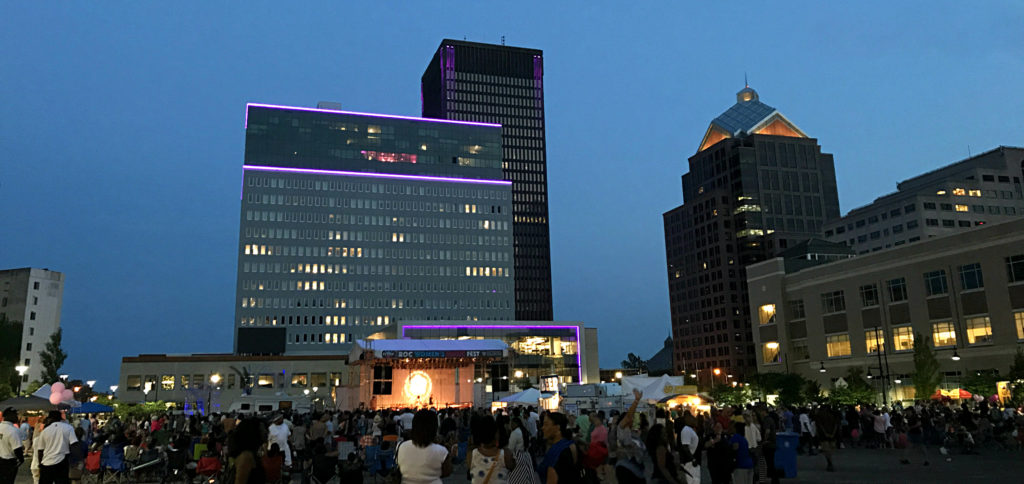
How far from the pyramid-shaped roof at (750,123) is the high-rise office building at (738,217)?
0.81ft

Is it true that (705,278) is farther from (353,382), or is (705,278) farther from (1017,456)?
(1017,456)

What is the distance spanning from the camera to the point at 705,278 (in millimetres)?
171250

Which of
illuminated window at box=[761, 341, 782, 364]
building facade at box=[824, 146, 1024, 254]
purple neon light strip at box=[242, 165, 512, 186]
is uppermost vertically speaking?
purple neon light strip at box=[242, 165, 512, 186]

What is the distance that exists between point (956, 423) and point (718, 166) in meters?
150

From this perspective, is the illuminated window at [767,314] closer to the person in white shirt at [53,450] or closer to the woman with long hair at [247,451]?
the person in white shirt at [53,450]

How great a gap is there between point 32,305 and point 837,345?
106 m

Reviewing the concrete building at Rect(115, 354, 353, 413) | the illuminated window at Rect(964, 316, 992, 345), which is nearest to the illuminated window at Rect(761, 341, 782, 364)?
the illuminated window at Rect(964, 316, 992, 345)

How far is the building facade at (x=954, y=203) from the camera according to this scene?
126m


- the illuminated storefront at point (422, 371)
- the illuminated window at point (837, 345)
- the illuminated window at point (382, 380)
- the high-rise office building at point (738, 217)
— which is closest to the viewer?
the illuminated storefront at point (422, 371)

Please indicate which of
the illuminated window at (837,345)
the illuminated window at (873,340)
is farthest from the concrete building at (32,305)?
the illuminated window at (873,340)

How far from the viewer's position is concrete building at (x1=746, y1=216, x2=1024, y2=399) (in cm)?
5481

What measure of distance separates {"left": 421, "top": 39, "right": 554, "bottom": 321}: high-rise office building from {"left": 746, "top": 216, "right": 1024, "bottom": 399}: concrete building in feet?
375

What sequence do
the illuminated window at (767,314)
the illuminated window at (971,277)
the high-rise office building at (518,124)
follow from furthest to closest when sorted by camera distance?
the high-rise office building at (518,124), the illuminated window at (767,314), the illuminated window at (971,277)

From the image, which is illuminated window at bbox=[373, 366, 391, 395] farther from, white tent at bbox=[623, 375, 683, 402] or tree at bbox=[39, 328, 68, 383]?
tree at bbox=[39, 328, 68, 383]
